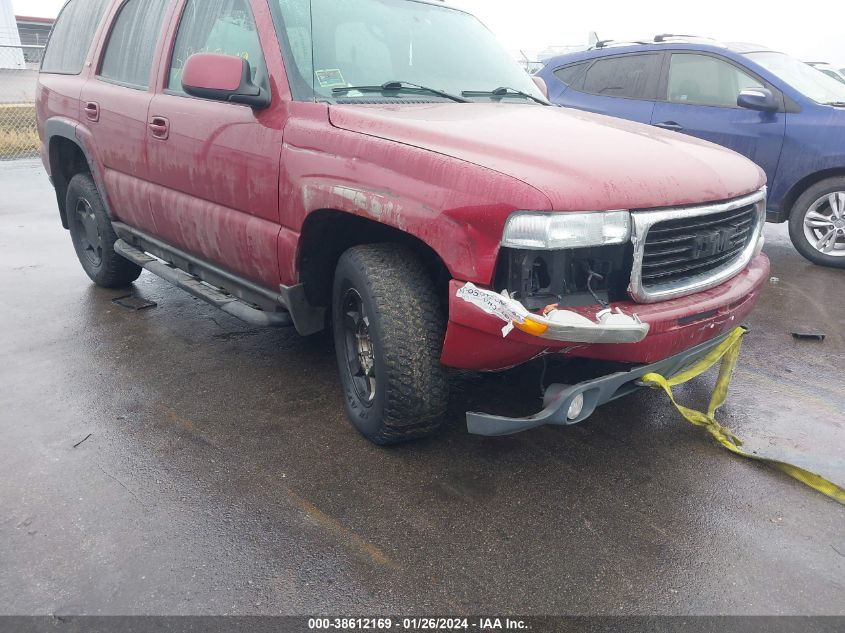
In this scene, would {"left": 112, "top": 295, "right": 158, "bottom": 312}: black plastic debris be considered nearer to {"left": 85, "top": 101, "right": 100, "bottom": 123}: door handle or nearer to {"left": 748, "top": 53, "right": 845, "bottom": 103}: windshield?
{"left": 85, "top": 101, "right": 100, "bottom": 123}: door handle

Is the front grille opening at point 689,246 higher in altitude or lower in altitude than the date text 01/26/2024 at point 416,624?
higher

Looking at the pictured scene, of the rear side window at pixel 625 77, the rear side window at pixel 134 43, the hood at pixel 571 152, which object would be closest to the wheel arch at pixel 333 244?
the hood at pixel 571 152

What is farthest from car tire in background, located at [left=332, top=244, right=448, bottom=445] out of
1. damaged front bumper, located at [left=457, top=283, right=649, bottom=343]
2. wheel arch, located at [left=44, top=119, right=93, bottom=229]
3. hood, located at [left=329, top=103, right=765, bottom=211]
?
wheel arch, located at [left=44, top=119, right=93, bottom=229]

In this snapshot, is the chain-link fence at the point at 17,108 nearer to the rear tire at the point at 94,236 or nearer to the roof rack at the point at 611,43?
the rear tire at the point at 94,236

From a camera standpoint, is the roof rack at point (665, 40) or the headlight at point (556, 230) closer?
the headlight at point (556, 230)

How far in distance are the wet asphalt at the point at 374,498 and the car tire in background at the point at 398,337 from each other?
9.0 inches

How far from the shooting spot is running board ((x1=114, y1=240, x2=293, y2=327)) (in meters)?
3.35

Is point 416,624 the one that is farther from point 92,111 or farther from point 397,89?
point 92,111

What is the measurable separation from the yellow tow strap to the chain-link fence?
213 inches

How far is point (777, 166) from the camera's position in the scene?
19.8 feet

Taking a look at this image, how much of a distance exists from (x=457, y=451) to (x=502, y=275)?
0.96m

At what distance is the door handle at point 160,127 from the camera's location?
145 inches

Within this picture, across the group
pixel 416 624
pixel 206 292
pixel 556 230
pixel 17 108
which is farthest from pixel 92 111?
pixel 17 108

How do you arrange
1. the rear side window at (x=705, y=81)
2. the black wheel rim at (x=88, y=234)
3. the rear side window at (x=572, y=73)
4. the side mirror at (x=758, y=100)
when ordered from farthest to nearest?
the rear side window at (x=572, y=73), the rear side window at (x=705, y=81), the side mirror at (x=758, y=100), the black wheel rim at (x=88, y=234)
